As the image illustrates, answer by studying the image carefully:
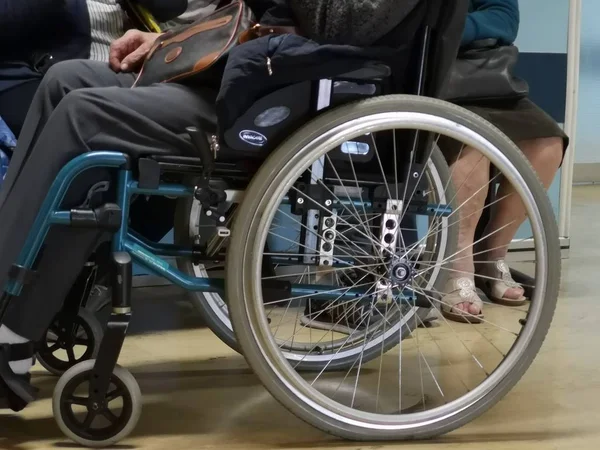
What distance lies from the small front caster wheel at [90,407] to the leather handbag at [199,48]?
0.46m

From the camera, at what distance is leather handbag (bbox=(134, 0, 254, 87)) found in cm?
119

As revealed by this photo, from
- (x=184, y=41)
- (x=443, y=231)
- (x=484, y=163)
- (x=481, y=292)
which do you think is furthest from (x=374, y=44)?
(x=481, y=292)

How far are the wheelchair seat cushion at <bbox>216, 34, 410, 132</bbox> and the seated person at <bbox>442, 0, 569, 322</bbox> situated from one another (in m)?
0.82

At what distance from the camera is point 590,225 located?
3.29 metres

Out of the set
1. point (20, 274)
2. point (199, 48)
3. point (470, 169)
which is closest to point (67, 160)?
point (20, 274)

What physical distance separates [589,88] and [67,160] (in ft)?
12.3

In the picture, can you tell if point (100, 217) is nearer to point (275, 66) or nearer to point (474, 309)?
point (275, 66)

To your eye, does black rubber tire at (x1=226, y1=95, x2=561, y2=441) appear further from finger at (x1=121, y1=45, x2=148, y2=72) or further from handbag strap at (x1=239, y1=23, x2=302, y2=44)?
finger at (x1=121, y1=45, x2=148, y2=72)

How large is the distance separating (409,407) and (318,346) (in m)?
0.23

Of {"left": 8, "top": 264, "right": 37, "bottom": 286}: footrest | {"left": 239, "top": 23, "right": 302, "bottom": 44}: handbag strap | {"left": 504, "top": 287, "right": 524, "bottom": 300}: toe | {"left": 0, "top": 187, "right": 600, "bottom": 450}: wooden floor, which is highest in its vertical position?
{"left": 239, "top": 23, "right": 302, "bottom": 44}: handbag strap

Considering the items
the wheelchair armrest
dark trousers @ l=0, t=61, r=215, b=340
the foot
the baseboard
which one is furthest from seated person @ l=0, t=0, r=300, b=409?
the baseboard

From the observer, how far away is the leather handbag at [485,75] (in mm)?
1880

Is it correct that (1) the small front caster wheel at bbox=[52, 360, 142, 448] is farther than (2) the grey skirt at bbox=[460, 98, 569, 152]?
No

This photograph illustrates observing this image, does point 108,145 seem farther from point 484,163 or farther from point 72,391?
point 484,163
